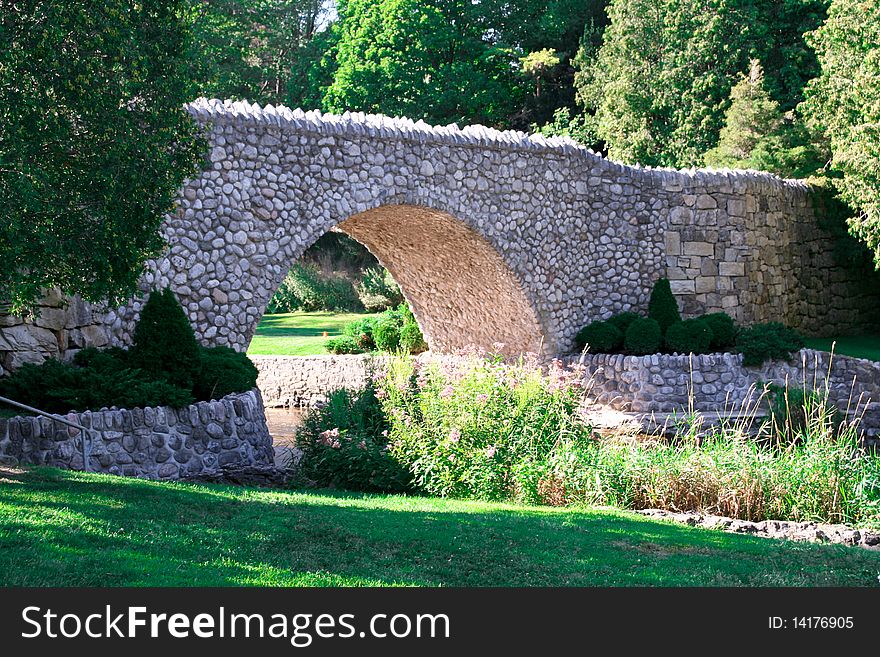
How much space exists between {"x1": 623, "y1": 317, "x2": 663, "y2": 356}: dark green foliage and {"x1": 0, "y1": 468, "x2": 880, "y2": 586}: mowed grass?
10.2m

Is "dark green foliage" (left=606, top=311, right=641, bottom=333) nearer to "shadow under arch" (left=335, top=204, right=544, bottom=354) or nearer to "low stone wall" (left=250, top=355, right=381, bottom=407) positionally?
"shadow under arch" (left=335, top=204, right=544, bottom=354)

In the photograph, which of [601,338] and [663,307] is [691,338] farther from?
[601,338]

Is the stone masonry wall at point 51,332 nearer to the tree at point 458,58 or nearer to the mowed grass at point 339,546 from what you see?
the mowed grass at point 339,546

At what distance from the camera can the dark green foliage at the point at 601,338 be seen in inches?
693

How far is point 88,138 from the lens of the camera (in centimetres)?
746

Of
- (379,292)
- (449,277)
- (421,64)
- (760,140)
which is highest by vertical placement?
(421,64)

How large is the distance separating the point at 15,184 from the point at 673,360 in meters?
12.5

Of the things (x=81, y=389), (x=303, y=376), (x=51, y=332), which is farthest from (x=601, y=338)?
Answer: (x=81, y=389)

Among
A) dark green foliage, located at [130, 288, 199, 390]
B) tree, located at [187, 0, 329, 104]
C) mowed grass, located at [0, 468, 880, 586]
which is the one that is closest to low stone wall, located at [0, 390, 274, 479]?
dark green foliage, located at [130, 288, 199, 390]

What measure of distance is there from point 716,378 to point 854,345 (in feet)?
14.0

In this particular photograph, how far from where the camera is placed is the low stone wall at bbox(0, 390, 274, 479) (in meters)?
8.54
